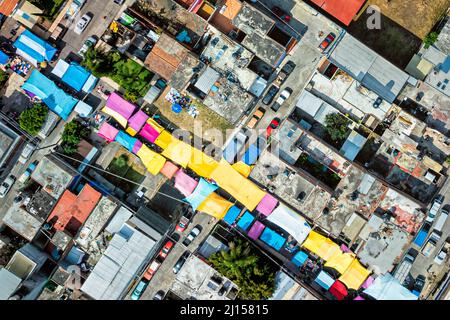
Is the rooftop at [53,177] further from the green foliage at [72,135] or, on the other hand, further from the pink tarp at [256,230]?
the pink tarp at [256,230]

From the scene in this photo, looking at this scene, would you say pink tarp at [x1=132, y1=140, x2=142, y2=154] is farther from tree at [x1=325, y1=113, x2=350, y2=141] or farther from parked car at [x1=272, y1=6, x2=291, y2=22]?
parked car at [x1=272, y1=6, x2=291, y2=22]

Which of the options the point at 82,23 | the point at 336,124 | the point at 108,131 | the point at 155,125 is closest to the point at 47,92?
the point at 108,131

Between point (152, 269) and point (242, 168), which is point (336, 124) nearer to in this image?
point (242, 168)

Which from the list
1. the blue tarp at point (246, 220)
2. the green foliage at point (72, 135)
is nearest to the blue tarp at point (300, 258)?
the blue tarp at point (246, 220)

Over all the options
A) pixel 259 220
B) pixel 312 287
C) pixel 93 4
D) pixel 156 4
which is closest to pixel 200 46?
pixel 156 4
